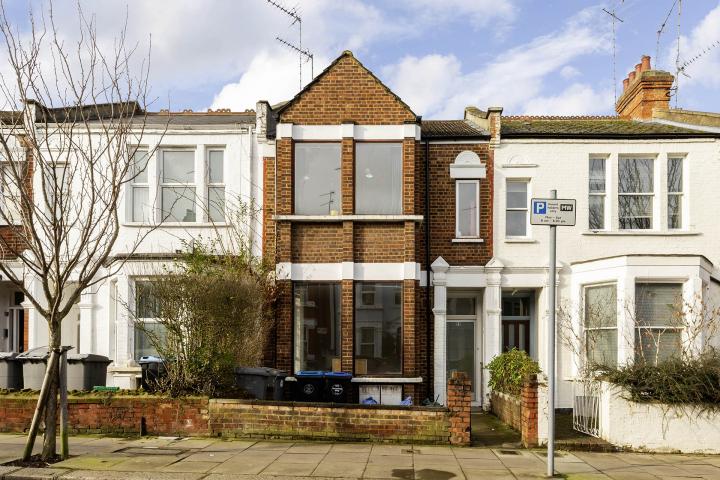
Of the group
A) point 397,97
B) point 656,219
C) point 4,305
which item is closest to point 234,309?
point 397,97

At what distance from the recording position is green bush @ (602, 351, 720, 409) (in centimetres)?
991

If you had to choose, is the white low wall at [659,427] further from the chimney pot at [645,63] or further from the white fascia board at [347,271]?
the chimney pot at [645,63]

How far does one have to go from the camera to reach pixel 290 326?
1375 cm

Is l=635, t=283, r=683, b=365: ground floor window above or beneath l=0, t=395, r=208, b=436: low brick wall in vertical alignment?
above

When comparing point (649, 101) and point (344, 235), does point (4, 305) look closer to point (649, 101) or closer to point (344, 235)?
point (344, 235)

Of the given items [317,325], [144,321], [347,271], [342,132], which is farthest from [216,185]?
[317,325]

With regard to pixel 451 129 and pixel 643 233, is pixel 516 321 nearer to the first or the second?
pixel 643 233

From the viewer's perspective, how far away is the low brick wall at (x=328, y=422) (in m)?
10.1

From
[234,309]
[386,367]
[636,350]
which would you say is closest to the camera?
[234,309]

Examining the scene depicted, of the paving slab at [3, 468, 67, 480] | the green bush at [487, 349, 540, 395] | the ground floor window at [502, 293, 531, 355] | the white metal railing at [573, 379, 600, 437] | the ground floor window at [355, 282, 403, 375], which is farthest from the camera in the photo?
the ground floor window at [502, 293, 531, 355]

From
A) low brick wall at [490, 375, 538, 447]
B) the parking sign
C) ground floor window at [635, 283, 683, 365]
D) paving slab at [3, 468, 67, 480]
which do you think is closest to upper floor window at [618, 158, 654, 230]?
ground floor window at [635, 283, 683, 365]

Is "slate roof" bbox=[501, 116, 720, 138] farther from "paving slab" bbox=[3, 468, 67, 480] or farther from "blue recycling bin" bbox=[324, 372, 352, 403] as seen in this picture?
"paving slab" bbox=[3, 468, 67, 480]

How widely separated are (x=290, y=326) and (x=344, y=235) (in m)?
2.25

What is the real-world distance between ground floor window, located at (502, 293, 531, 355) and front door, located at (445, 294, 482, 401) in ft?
2.27
